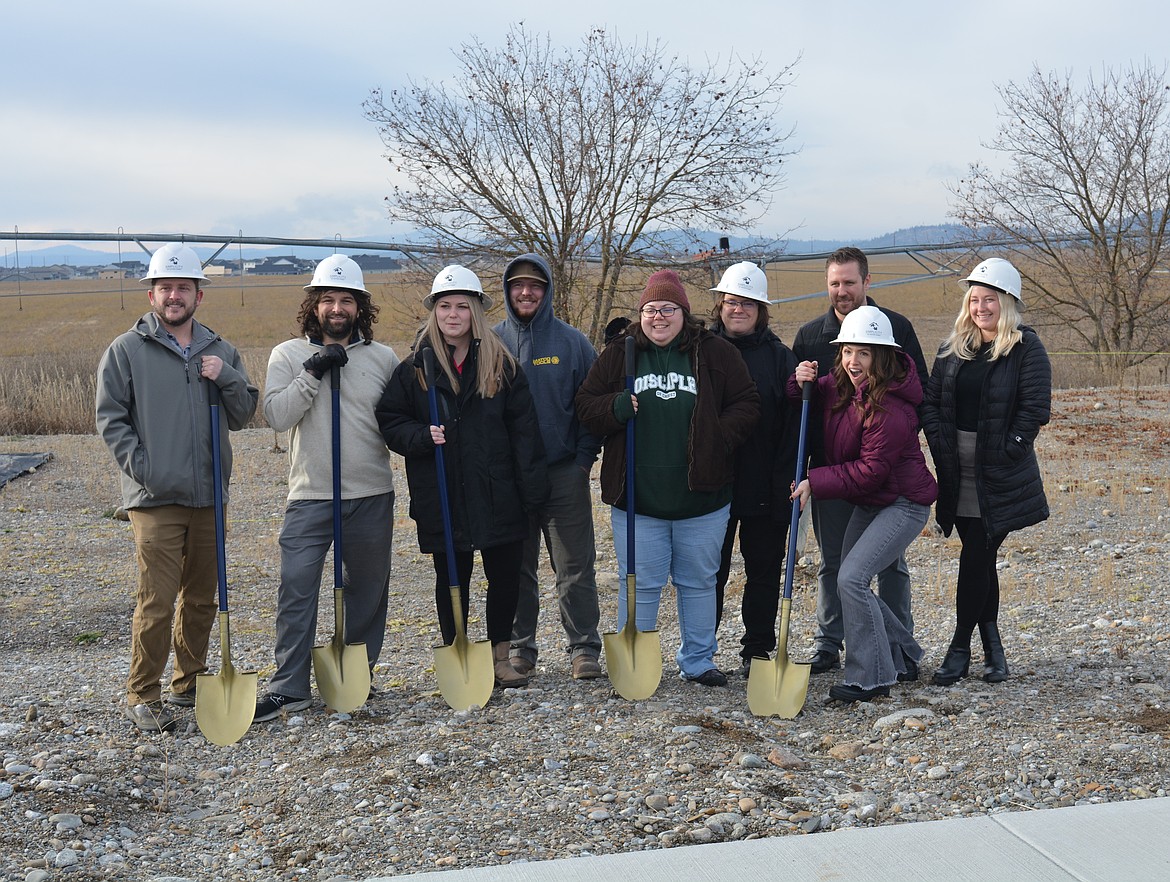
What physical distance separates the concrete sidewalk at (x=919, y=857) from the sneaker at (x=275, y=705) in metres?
1.85

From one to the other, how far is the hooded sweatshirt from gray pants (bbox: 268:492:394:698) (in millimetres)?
863

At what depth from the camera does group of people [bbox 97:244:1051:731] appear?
495 centimetres

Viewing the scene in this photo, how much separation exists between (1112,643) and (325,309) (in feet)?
14.6

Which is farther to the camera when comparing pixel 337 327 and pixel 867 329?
pixel 337 327

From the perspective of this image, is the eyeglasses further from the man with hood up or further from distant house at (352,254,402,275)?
distant house at (352,254,402,275)

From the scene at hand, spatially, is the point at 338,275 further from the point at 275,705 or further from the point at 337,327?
the point at 275,705

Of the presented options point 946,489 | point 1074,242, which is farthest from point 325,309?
point 1074,242

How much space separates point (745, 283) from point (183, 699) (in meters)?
3.26

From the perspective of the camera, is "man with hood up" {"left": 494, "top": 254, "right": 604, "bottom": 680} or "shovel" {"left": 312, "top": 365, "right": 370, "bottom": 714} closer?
"shovel" {"left": 312, "top": 365, "right": 370, "bottom": 714}

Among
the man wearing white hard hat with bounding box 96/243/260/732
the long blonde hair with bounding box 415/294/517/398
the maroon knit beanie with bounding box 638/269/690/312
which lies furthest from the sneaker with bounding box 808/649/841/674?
the man wearing white hard hat with bounding box 96/243/260/732

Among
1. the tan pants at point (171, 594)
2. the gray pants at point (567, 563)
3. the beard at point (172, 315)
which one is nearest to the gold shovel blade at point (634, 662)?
the gray pants at point (567, 563)

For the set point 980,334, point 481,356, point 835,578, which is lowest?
point 835,578

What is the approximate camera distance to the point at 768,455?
5391 millimetres

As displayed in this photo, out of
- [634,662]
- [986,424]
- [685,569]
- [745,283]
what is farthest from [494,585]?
[986,424]
